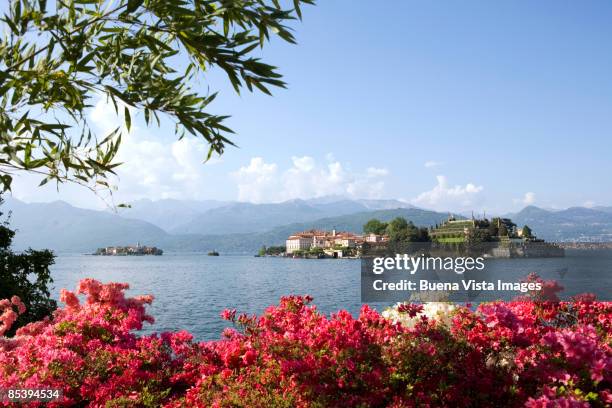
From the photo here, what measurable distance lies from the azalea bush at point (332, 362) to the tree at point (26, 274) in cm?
613

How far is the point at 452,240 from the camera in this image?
136 meters

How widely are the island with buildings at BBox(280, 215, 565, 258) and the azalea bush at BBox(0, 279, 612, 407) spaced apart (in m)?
107

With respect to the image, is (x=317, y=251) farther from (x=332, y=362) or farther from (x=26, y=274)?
(x=332, y=362)

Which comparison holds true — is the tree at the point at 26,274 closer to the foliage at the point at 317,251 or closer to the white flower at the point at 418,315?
the white flower at the point at 418,315

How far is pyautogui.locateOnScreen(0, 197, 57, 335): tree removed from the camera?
40.2 feet

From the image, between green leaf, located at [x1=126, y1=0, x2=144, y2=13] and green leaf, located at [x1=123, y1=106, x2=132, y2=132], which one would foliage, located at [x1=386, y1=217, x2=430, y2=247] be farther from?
green leaf, located at [x1=126, y1=0, x2=144, y2=13]

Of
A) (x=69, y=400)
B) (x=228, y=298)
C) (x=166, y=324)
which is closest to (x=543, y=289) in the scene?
(x=69, y=400)

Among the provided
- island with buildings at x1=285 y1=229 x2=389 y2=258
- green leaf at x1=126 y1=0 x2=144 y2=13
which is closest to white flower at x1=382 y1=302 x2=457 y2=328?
green leaf at x1=126 y1=0 x2=144 y2=13

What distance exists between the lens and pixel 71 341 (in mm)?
6191

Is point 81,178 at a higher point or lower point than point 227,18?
lower

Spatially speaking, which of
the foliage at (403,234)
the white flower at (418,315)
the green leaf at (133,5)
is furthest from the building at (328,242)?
the green leaf at (133,5)

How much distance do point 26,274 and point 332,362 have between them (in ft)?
35.7

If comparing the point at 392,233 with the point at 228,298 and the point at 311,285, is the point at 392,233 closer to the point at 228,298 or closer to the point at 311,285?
the point at 311,285

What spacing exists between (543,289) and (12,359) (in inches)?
287
